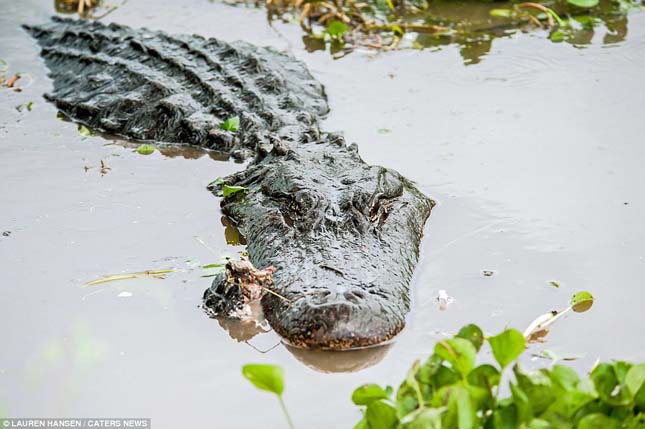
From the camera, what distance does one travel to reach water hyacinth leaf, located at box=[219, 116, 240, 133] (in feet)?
22.5

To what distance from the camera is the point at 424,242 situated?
17.9 feet

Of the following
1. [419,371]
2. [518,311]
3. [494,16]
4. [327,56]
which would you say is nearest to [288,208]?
[518,311]

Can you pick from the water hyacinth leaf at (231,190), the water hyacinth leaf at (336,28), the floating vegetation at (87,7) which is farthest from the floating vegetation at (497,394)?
the floating vegetation at (87,7)

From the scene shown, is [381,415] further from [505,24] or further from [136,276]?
[505,24]

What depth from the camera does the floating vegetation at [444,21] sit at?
861cm

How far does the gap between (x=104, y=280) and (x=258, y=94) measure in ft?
8.69

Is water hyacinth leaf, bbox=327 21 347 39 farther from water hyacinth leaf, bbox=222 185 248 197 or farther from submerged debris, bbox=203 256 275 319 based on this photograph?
submerged debris, bbox=203 256 275 319

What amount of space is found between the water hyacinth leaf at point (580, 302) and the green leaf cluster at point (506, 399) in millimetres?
1343

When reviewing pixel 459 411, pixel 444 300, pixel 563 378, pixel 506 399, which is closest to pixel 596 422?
pixel 563 378

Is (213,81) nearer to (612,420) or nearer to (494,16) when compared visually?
(494,16)

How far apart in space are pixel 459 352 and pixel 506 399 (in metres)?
0.25

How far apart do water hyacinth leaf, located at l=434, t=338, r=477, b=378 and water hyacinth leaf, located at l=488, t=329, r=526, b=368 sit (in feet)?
0.31

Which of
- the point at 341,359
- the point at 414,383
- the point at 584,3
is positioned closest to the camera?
the point at 414,383

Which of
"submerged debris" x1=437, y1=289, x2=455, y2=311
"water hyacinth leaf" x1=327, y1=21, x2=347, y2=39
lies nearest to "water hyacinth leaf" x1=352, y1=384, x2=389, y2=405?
"submerged debris" x1=437, y1=289, x2=455, y2=311
